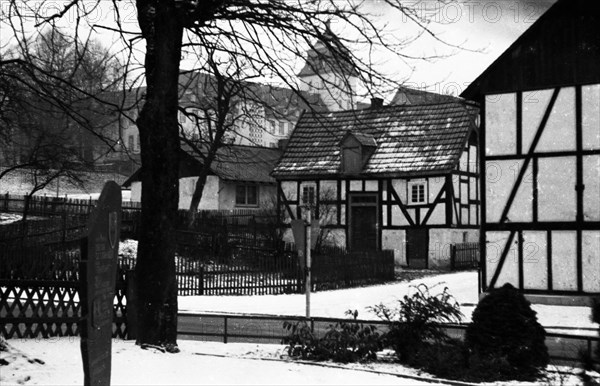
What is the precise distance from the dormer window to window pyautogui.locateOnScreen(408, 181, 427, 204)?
8.37 feet

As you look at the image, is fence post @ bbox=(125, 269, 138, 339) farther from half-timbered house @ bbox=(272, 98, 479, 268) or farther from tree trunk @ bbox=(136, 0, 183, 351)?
half-timbered house @ bbox=(272, 98, 479, 268)

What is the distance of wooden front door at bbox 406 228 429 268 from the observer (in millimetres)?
35531

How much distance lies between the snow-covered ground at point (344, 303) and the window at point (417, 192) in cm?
903

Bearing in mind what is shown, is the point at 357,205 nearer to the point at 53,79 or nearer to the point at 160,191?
the point at 53,79

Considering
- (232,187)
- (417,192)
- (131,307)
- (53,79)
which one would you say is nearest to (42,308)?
(131,307)

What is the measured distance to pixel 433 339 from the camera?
38.3 ft

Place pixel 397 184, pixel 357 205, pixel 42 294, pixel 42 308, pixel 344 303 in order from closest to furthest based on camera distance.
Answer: pixel 42 308 → pixel 42 294 → pixel 344 303 → pixel 397 184 → pixel 357 205

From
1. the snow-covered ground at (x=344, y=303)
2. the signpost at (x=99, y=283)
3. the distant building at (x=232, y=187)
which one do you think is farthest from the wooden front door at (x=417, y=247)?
the signpost at (x=99, y=283)

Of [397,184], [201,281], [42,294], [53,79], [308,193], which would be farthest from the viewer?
[308,193]

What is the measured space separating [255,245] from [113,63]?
16.8 meters

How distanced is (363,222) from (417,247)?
3.03 metres

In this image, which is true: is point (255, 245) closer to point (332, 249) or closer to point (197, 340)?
point (332, 249)

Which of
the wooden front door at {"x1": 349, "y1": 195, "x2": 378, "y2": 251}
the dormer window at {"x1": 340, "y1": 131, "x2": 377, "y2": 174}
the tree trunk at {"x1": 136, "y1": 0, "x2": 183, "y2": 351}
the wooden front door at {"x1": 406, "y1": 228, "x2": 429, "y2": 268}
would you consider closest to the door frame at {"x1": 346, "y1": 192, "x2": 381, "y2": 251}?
the wooden front door at {"x1": 349, "y1": 195, "x2": 378, "y2": 251}

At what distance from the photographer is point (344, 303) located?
21.7 metres
